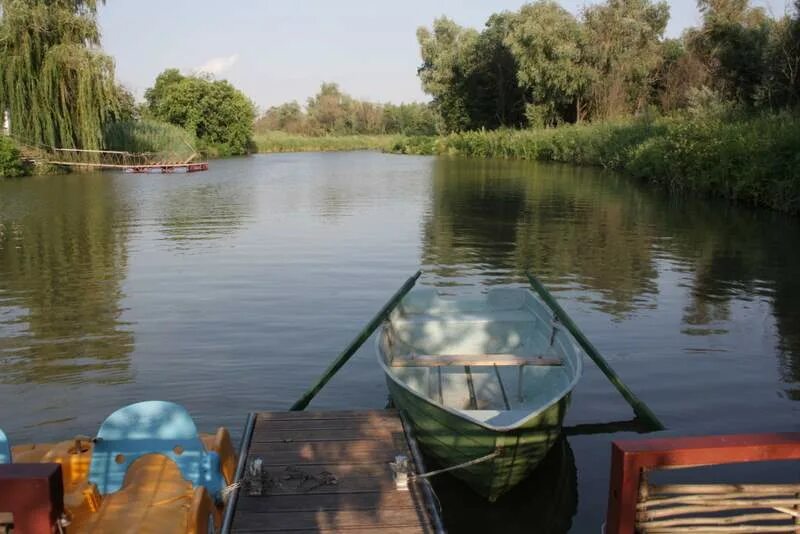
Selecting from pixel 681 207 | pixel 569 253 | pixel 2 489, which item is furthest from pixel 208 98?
pixel 2 489

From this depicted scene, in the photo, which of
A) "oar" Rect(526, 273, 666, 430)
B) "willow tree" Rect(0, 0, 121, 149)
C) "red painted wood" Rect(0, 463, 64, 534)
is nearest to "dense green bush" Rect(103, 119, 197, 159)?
"willow tree" Rect(0, 0, 121, 149)

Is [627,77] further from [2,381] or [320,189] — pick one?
[2,381]

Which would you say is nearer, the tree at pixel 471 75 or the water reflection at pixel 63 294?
the water reflection at pixel 63 294

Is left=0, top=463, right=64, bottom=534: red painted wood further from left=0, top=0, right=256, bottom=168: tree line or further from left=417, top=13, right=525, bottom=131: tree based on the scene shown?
left=417, top=13, right=525, bottom=131: tree

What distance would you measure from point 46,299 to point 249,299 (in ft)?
10.5

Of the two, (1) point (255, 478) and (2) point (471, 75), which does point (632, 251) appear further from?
(2) point (471, 75)

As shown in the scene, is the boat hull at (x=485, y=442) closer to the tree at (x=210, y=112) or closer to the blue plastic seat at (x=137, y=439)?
the blue plastic seat at (x=137, y=439)

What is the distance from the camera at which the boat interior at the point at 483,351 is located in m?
6.54

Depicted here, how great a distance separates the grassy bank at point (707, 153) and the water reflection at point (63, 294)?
1613 cm

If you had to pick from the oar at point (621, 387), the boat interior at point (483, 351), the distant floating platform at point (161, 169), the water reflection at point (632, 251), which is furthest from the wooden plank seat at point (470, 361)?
the distant floating platform at point (161, 169)

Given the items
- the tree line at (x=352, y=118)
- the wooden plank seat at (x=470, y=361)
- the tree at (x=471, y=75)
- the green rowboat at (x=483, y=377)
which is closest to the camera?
the green rowboat at (x=483, y=377)

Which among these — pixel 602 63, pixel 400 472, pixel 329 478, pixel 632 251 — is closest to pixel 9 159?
pixel 632 251

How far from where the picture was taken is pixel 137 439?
4.75 m

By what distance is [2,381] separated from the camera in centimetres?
802
